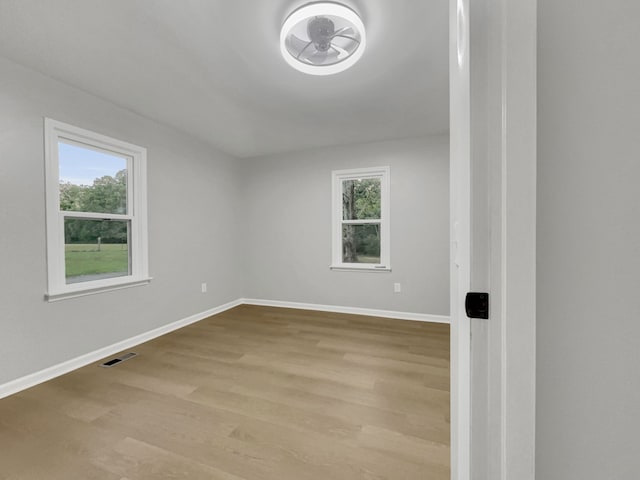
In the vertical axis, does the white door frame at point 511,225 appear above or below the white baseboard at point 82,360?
above

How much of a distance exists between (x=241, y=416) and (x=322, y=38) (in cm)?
256

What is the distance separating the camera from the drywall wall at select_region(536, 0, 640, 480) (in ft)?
1.72

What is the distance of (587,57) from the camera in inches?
21.3

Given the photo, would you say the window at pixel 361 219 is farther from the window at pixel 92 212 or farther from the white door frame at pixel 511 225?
the white door frame at pixel 511 225

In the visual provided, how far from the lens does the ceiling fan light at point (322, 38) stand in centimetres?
156

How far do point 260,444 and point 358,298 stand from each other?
266cm

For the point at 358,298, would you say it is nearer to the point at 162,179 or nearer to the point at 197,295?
the point at 197,295

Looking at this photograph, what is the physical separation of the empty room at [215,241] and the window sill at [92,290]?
0.06 feet

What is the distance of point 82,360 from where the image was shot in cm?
242

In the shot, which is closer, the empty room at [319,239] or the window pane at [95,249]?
the empty room at [319,239]

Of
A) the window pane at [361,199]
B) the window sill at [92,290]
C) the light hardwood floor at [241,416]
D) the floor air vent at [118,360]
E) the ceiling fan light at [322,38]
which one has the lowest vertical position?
the light hardwood floor at [241,416]

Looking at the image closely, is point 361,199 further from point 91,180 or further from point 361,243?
point 91,180

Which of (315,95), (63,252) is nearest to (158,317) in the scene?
(63,252)

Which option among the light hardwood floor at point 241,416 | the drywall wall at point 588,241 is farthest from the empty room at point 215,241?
the drywall wall at point 588,241
